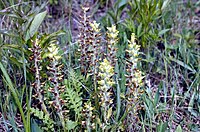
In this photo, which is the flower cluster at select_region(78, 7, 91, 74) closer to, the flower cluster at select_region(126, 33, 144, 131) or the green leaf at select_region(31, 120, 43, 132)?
the flower cluster at select_region(126, 33, 144, 131)

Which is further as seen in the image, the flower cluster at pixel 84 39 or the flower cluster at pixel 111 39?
the flower cluster at pixel 84 39

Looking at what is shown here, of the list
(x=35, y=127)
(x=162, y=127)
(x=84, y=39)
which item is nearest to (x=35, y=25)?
(x=84, y=39)

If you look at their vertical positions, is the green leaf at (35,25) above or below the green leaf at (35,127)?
above

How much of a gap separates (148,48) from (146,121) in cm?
56

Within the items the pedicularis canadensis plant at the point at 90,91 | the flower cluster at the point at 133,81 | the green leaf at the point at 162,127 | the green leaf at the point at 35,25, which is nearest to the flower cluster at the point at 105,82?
the pedicularis canadensis plant at the point at 90,91

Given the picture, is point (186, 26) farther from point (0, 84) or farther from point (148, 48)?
point (0, 84)

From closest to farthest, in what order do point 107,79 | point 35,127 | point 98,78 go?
point 107,79 < point 35,127 < point 98,78

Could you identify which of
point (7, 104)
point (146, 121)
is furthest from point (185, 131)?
point (7, 104)

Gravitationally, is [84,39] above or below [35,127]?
above

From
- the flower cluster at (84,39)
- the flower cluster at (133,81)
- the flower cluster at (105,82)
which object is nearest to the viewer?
the flower cluster at (105,82)

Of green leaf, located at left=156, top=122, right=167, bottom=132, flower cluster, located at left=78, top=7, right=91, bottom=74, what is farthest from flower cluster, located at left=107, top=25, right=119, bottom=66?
green leaf, located at left=156, top=122, right=167, bottom=132

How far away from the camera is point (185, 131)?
2.05 meters

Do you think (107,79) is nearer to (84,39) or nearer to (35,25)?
(84,39)

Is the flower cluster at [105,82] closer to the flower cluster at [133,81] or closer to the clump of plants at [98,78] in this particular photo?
the clump of plants at [98,78]
